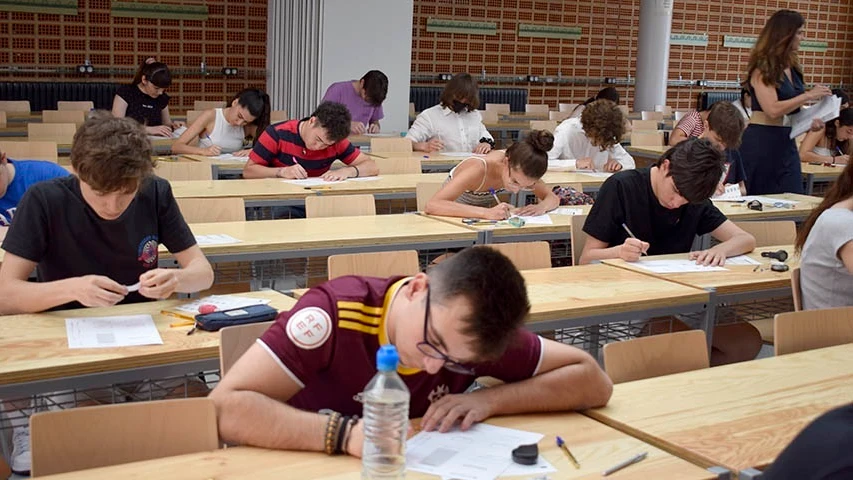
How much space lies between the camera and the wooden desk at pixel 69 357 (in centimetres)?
283

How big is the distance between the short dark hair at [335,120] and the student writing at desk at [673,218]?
210cm

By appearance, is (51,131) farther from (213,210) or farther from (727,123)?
(727,123)

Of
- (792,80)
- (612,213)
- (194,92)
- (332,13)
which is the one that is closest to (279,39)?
A: (332,13)

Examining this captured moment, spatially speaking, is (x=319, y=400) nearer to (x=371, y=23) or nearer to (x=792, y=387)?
(x=792, y=387)

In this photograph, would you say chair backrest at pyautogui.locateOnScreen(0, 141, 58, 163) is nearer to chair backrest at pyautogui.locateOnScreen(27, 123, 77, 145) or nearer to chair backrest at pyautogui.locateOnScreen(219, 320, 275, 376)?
chair backrest at pyautogui.locateOnScreen(27, 123, 77, 145)

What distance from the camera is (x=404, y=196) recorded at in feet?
22.0

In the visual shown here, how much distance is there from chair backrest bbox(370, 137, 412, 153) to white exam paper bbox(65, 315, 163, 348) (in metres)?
5.13

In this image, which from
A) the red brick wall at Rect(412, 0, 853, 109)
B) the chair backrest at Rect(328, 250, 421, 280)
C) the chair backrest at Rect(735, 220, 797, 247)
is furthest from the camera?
the red brick wall at Rect(412, 0, 853, 109)

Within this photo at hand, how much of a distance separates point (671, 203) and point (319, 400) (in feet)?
8.93

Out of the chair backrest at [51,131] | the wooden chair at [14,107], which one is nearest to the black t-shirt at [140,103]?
the chair backrest at [51,131]

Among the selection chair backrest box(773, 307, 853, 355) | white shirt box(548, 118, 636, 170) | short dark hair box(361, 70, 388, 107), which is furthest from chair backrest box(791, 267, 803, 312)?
short dark hair box(361, 70, 388, 107)

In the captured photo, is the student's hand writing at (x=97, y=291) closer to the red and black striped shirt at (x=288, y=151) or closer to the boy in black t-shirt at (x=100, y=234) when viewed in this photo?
the boy in black t-shirt at (x=100, y=234)

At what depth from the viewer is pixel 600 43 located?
1722 centimetres

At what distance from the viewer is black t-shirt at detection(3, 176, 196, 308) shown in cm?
337
